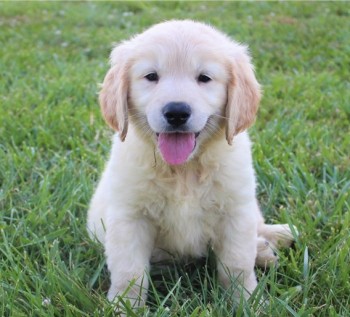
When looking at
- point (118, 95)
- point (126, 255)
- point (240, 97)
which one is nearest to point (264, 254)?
point (126, 255)

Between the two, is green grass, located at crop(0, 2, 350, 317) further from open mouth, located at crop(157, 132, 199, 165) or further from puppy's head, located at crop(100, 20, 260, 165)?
puppy's head, located at crop(100, 20, 260, 165)

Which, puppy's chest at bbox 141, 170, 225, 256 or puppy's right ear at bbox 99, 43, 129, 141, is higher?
puppy's right ear at bbox 99, 43, 129, 141

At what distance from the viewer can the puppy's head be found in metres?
2.28

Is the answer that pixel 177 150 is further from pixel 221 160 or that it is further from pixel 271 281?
pixel 271 281

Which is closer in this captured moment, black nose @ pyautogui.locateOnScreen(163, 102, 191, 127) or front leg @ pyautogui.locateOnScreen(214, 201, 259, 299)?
black nose @ pyautogui.locateOnScreen(163, 102, 191, 127)

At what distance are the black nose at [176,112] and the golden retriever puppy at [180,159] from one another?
0.16 ft

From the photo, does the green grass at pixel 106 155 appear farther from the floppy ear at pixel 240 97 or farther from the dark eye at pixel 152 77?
the dark eye at pixel 152 77

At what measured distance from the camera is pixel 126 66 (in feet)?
7.96

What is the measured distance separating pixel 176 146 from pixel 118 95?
34cm

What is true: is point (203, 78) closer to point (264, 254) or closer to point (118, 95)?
point (118, 95)

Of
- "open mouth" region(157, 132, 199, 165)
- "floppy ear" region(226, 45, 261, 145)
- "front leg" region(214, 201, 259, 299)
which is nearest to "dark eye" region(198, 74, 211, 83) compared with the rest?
"floppy ear" region(226, 45, 261, 145)

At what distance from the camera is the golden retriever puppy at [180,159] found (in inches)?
91.9

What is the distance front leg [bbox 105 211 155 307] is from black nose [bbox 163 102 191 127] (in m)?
0.50

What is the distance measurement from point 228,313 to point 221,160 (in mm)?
665
